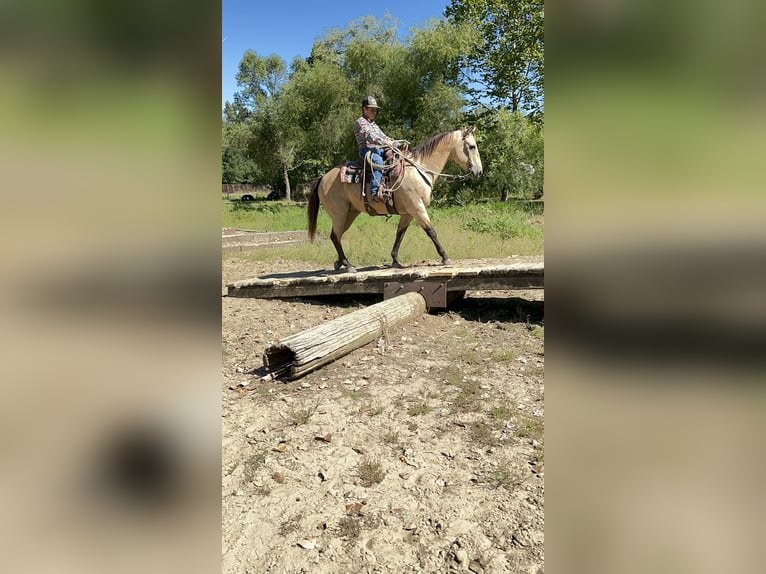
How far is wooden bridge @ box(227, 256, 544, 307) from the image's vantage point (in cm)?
541

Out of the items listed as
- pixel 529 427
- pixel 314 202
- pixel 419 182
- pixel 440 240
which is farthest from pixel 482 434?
pixel 440 240

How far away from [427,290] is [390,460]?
3222mm

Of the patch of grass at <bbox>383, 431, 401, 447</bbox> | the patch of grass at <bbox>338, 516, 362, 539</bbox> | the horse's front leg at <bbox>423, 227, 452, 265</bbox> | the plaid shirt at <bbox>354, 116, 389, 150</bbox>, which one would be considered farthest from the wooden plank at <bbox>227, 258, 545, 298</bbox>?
the patch of grass at <bbox>338, 516, 362, 539</bbox>

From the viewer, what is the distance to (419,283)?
19.3 ft

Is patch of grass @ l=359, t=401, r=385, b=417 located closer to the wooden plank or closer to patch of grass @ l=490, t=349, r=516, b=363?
patch of grass @ l=490, t=349, r=516, b=363

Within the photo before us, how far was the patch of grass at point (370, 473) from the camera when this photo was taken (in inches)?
101

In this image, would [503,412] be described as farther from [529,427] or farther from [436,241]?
[436,241]

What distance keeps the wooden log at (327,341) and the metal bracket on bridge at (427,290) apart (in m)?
0.61

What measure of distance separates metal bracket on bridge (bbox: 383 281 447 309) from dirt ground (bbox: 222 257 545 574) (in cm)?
82

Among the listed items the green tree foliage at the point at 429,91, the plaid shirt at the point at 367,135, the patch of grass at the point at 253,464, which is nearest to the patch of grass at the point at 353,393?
the patch of grass at the point at 253,464

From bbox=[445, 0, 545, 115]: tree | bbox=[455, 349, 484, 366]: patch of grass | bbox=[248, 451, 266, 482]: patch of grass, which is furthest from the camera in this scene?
bbox=[445, 0, 545, 115]: tree
